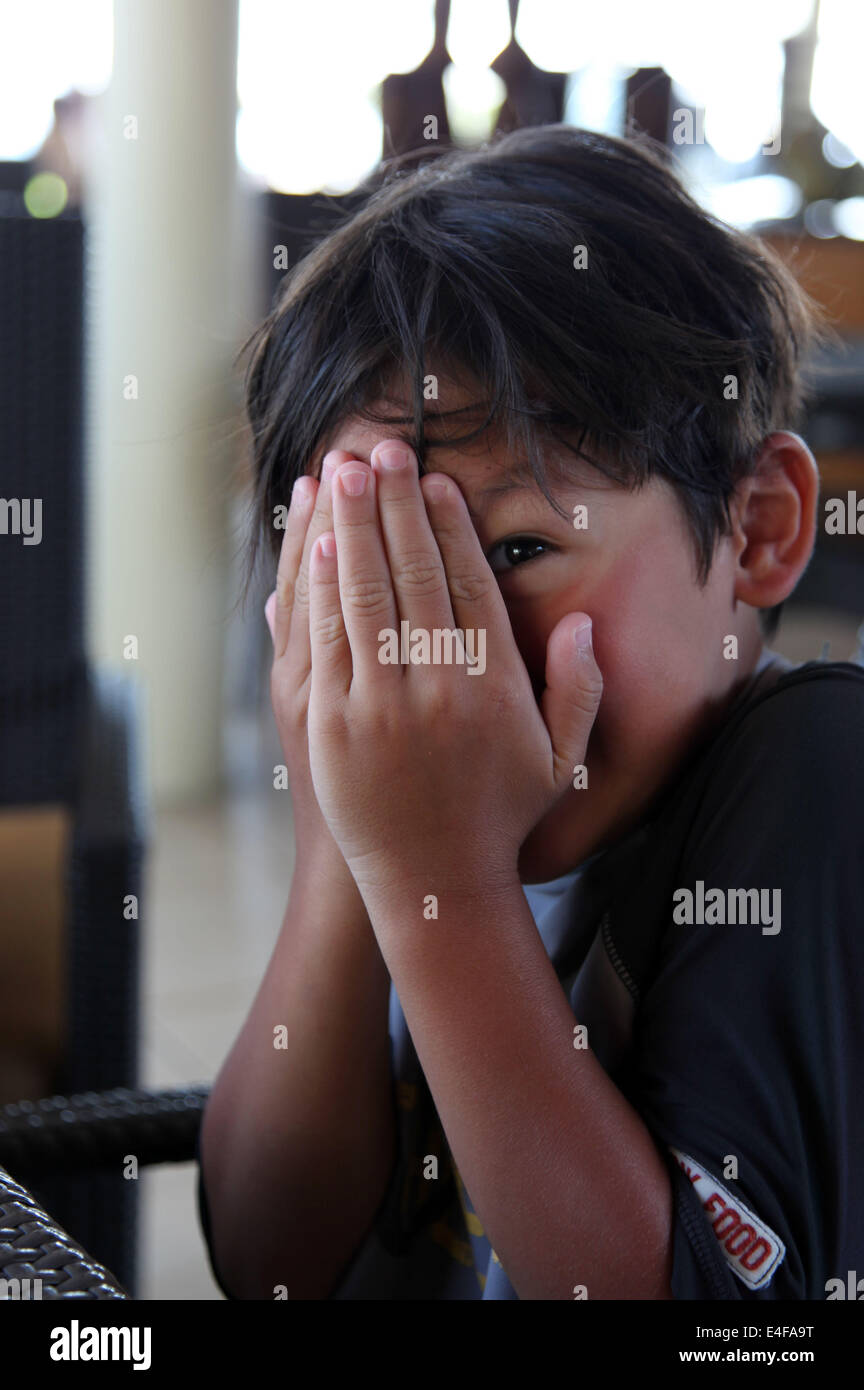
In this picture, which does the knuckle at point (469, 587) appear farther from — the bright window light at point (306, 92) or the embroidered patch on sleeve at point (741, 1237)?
the bright window light at point (306, 92)

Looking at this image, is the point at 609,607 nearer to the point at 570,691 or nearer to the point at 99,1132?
the point at 570,691

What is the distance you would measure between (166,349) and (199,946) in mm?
1465

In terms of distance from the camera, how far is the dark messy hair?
0.62m

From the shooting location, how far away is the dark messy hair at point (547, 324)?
0.62m

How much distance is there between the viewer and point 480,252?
0.65 meters

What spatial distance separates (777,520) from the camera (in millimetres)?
731

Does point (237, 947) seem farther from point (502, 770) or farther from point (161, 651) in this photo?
point (502, 770)

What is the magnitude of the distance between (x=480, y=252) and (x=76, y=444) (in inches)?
28.9

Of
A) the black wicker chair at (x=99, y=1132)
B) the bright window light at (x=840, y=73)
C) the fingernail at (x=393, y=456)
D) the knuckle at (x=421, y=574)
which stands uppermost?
the bright window light at (x=840, y=73)

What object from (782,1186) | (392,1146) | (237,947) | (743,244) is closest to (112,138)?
(237,947)

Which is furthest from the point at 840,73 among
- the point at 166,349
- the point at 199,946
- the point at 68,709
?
the point at 68,709

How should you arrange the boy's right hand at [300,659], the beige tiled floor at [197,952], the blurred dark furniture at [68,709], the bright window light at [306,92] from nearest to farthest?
the boy's right hand at [300,659]
the blurred dark furniture at [68,709]
the beige tiled floor at [197,952]
the bright window light at [306,92]

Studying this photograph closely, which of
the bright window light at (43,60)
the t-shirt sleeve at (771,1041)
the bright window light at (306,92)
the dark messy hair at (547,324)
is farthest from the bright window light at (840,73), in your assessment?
the t-shirt sleeve at (771,1041)

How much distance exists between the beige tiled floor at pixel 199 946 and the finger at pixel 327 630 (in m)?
0.85
